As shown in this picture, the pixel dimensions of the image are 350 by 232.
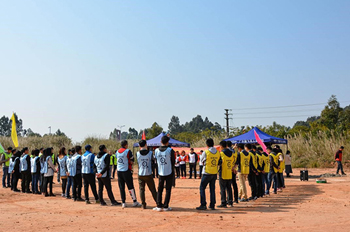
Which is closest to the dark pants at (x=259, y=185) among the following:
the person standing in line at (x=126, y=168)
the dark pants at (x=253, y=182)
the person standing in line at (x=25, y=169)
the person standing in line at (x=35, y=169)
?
the dark pants at (x=253, y=182)

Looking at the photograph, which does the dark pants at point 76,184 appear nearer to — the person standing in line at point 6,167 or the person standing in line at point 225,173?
the person standing in line at point 225,173

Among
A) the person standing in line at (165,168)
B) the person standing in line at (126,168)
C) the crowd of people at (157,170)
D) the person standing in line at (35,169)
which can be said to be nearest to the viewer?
the person standing in line at (165,168)

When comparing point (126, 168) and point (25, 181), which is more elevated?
point (126, 168)

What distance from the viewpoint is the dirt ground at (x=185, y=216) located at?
324 inches

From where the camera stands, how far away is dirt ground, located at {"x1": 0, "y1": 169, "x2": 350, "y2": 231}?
27.0 ft

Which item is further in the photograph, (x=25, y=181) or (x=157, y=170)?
(x=25, y=181)

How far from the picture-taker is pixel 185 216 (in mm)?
9594

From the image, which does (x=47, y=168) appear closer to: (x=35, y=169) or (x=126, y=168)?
(x=35, y=169)

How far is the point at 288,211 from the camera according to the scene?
401 inches

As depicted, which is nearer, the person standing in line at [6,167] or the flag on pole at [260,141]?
the person standing in line at [6,167]

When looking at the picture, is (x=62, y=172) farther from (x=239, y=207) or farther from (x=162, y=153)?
(x=239, y=207)

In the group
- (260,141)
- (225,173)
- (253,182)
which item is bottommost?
(253,182)

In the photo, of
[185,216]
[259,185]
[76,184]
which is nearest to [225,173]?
[185,216]

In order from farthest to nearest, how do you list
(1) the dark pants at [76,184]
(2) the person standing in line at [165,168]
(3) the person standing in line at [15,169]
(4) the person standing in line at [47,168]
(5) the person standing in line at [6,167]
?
1. (5) the person standing in line at [6,167]
2. (3) the person standing in line at [15,169]
3. (4) the person standing in line at [47,168]
4. (1) the dark pants at [76,184]
5. (2) the person standing in line at [165,168]
